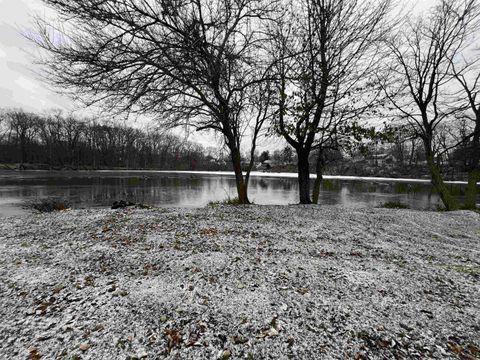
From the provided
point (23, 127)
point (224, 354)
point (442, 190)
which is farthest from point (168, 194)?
point (23, 127)

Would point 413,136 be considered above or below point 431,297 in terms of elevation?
above

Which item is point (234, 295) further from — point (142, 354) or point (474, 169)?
point (474, 169)

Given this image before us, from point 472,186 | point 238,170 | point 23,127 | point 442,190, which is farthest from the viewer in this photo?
point 23,127

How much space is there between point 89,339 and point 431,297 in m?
3.71

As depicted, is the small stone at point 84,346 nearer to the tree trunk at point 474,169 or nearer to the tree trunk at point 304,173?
the tree trunk at point 304,173

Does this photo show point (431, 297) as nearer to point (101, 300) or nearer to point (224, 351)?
point (224, 351)

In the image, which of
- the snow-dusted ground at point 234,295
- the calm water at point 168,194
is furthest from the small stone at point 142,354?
the calm water at point 168,194

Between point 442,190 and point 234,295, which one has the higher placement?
point 442,190

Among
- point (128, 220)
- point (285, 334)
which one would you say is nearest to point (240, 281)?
point (285, 334)

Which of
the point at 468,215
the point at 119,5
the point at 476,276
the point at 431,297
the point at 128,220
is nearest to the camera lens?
the point at 431,297

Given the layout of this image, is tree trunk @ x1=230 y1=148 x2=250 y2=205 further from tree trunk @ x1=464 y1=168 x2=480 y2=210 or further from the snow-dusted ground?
tree trunk @ x1=464 y1=168 x2=480 y2=210

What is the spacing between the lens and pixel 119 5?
17.8 ft

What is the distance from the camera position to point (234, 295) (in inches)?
113

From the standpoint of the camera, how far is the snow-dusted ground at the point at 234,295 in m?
2.18
